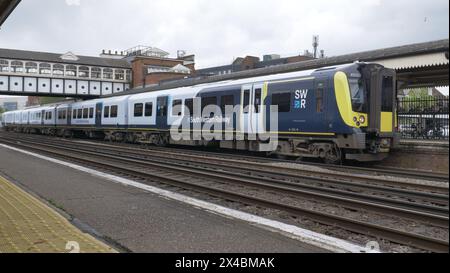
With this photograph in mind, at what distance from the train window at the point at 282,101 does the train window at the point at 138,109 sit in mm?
11390

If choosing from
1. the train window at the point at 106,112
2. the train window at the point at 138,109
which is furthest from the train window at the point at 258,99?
the train window at the point at 106,112

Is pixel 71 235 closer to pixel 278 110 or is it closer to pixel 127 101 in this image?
pixel 278 110

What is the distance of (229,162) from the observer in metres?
15.5

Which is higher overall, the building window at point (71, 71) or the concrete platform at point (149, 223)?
the building window at point (71, 71)

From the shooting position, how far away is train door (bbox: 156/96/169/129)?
22.7 metres

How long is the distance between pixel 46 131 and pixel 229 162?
3678 centimetres

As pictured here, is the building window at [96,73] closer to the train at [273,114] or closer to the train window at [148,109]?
the train at [273,114]

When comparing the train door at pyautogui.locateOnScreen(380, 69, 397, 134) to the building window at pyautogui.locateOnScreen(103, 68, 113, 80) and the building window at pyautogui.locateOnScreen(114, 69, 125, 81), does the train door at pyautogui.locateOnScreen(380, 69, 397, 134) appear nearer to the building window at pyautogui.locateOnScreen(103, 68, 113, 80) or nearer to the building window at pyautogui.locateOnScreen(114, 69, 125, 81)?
the building window at pyautogui.locateOnScreen(103, 68, 113, 80)

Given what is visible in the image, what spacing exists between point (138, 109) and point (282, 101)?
12353 mm

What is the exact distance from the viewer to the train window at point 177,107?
2150 cm

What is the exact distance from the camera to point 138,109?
25719mm

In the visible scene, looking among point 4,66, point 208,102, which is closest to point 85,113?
point 208,102

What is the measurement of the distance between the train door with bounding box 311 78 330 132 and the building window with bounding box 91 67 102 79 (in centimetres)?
4892

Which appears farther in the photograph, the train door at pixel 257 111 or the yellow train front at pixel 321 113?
the train door at pixel 257 111
